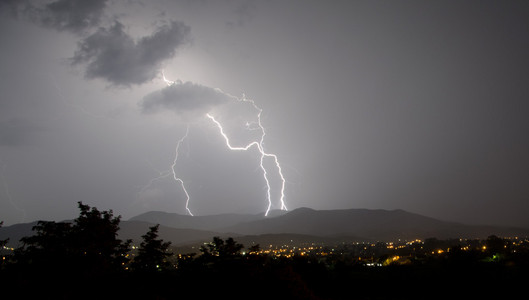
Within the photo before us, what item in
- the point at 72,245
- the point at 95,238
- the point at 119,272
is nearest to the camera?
the point at 119,272

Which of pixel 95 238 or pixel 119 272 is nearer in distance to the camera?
pixel 119 272

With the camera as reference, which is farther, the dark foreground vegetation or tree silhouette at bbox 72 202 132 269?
tree silhouette at bbox 72 202 132 269

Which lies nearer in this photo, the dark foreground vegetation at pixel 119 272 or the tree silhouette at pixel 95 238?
the dark foreground vegetation at pixel 119 272

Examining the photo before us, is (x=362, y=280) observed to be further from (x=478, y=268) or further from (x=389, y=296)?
(x=478, y=268)

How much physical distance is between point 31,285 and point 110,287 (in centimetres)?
182

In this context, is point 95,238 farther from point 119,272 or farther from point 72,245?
point 119,272

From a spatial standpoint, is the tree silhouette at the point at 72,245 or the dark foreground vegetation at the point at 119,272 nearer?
the dark foreground vegetation at the point at 119,272

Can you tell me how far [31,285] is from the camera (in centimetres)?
791

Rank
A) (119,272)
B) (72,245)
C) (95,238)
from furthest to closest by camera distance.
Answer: (95,238)
(72,245)
(119,272)

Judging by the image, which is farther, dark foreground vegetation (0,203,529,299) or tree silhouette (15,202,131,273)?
tree silhouette (15,202,131,273)

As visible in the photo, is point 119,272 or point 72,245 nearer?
point 119,272

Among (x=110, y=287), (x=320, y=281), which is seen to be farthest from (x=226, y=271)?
(x=320, y=281)

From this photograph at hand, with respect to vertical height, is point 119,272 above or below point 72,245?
below

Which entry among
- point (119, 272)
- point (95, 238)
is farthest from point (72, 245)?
point (119, 272)
